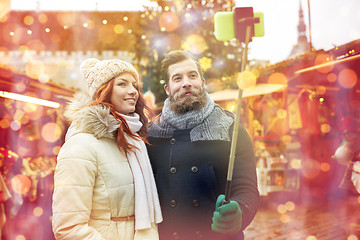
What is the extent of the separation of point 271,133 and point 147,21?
594 centimetres

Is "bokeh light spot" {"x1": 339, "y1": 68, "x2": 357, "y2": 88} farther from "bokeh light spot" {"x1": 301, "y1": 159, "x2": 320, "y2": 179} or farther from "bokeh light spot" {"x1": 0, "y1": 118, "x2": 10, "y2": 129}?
"bokeh light spot" {"x1": 0, "y1": 118, "x2": 10, "y2": 129}

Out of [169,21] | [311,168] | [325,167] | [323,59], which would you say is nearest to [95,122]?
[323,59]

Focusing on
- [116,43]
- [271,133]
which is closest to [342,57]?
[271,133]

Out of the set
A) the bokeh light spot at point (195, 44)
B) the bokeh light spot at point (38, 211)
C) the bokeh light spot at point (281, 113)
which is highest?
the bokeh light spot at point (195, 44)

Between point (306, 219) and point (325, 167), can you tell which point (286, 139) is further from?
point (306, 219)

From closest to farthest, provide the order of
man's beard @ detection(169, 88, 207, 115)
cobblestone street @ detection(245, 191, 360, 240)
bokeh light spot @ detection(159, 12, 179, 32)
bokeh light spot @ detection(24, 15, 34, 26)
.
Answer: man's beard @ detection(169, 88, 207, 115) < cobblestone street @ detection(245, 191, 360, 240) < bokeh light spot @ detection(159, 12, 179, 32) < bokeh light spot @ detection(24, 15, 34, 26)

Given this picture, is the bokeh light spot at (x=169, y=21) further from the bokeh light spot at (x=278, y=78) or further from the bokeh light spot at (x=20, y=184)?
the bokeh light spot at (x=20, y=184)

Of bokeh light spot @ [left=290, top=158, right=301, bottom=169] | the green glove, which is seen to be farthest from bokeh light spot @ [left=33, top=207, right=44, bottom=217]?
bokeh light spot @ [left=290, top=158, right=301, bottom=169]

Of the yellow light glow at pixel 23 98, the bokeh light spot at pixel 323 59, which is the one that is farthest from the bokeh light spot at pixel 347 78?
the yellow light glow at pixel 23 98

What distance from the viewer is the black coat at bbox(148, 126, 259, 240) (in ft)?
7.28

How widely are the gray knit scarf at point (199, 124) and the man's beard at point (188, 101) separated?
0.03 metres

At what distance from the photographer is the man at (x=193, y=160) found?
2225 mm

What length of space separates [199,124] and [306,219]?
4.98 metres

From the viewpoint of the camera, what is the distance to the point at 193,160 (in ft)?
7.64
